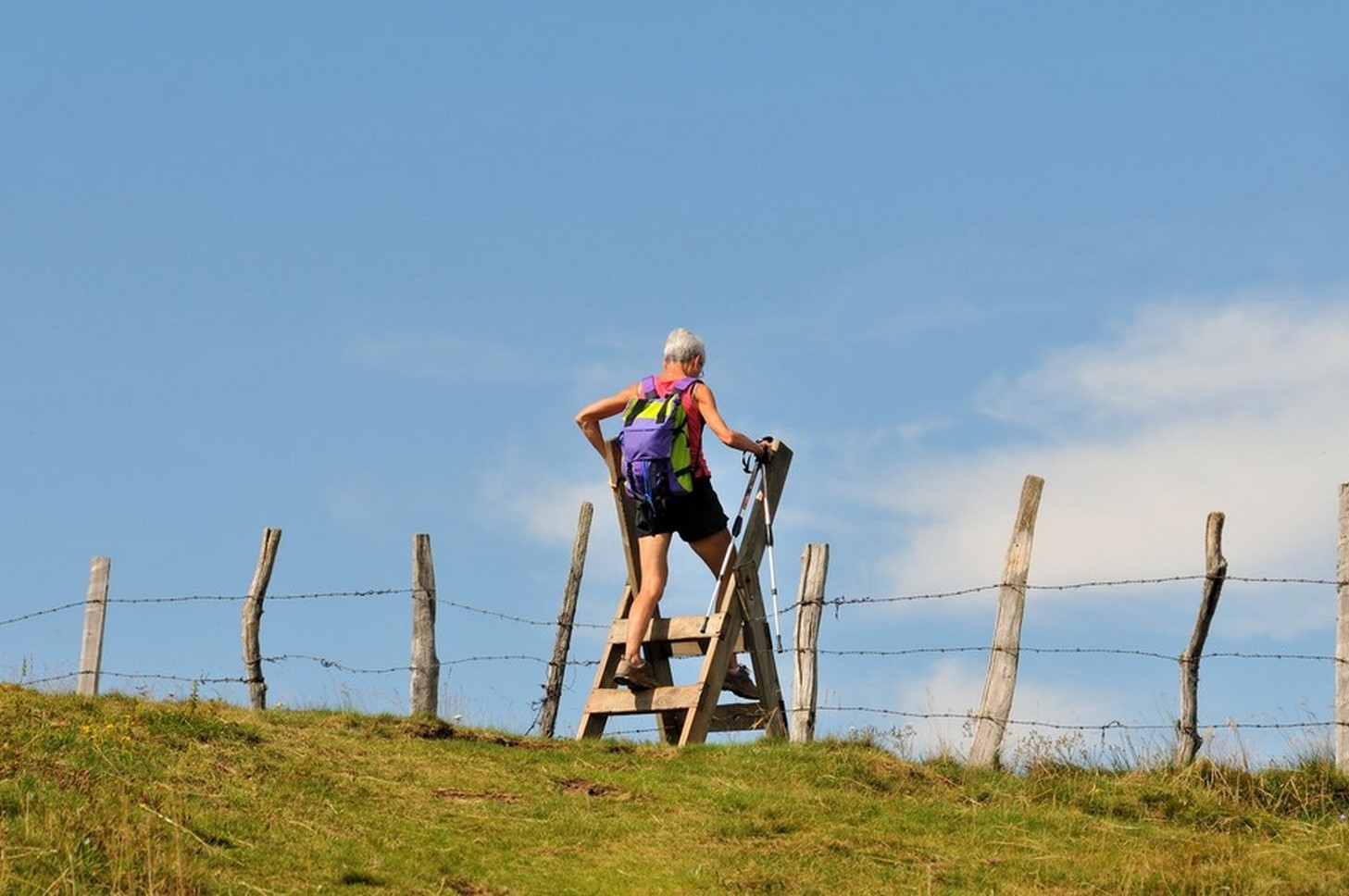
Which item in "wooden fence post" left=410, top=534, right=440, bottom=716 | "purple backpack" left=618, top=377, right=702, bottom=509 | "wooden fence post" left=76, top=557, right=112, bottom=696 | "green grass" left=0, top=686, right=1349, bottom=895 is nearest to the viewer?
"green grass" left=0, top=686, right=1349, bottom=895

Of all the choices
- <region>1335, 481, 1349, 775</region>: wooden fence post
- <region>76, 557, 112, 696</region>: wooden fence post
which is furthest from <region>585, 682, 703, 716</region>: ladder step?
<region>76, 557, 112, 696</region>: wooden fence post

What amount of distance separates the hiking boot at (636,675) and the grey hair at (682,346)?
8.14 feet

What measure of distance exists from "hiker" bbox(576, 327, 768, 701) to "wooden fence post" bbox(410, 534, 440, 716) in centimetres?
342

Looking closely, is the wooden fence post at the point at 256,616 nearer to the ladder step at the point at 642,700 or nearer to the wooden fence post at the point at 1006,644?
the ladder step at the point at 642,700

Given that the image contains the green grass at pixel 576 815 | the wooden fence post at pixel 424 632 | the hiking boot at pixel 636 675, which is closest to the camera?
the green grass at pixel 576 815

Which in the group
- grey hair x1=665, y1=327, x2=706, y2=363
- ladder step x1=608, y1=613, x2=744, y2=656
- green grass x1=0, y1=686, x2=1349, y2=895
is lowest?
green grass x1=0, y1=686, x2=1349, y2=895

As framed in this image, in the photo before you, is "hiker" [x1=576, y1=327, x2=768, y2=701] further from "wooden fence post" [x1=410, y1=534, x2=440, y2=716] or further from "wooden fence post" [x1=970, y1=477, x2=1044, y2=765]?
"wooden fence post" [x1=410, y1=534, x2=440, y2=716]

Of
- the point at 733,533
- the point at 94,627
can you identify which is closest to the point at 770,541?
the point at 733,533

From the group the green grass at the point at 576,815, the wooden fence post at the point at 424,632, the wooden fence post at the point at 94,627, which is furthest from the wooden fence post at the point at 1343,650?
the wooden fence post at the point at 94,627

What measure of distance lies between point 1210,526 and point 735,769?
439 centimetres

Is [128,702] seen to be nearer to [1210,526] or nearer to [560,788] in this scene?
[560,788]

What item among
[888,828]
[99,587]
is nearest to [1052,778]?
[888,828]

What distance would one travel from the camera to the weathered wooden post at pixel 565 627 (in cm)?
1862

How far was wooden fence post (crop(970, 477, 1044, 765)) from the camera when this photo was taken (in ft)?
48.1
